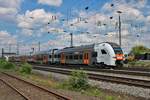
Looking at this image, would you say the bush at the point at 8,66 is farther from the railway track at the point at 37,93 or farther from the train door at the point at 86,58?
the railway track at the point at 37,93

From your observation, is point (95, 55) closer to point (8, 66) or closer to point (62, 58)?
point (62, 58)

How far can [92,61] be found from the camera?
1684 inches

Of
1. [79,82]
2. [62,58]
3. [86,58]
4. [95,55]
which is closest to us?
[79,82]

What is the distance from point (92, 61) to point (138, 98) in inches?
Result: 1123

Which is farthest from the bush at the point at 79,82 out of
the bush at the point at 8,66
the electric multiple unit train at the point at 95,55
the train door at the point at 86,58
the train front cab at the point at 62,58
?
the bush at the point at 8,66

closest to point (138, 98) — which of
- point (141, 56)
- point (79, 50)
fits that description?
point (79, 50)

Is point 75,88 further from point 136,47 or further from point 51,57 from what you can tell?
point 136,47

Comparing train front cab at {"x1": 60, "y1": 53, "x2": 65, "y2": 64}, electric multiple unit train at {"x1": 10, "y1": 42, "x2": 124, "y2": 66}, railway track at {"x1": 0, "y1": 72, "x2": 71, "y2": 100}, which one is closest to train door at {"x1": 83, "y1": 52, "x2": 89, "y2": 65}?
electric multiple unit train at {"x1": 10, "y1": 42, "x2": 124, "y2": 66}

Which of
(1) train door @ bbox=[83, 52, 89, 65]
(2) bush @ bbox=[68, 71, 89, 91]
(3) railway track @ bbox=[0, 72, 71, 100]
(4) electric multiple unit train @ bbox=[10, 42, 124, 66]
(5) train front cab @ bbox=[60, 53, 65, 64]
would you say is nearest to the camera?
(3) railway track @ bbox=[0, 72, 71, 100]

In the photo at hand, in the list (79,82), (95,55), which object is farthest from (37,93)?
(95,55)

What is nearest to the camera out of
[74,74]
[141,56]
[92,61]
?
[74,74]

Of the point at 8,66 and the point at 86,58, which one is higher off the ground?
the point at 86,58

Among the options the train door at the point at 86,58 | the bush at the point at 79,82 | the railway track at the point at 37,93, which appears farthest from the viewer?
the train door at the point at 86,58

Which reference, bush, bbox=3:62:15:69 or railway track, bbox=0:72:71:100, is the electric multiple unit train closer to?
bush, bbox=3:62:15:69
